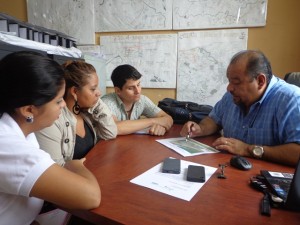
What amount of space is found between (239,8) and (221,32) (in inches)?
10.8

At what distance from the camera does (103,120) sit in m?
1.40

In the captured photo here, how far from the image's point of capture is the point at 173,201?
0.71 meters

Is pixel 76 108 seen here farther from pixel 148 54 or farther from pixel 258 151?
pixel 148 54

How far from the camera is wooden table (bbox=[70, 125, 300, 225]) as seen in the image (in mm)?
627

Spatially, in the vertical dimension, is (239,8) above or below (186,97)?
above

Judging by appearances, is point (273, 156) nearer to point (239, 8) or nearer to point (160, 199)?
point (160, 199)

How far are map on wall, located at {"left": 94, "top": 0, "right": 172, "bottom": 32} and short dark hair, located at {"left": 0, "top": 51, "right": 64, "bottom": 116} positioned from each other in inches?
82.8

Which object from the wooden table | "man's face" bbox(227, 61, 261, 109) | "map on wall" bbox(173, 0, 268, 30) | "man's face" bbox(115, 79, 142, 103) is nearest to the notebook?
the wooden table

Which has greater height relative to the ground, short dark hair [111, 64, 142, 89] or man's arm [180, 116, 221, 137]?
short dark hair [111, 64, 142, 89]

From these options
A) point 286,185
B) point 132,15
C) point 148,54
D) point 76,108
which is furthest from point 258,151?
point 132,15

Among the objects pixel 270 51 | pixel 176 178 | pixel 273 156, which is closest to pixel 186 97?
pixel 270 51

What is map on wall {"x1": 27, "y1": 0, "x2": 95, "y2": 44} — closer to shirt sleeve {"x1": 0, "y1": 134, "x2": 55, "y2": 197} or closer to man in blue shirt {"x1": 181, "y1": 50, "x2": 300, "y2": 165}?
man in blue shirt {"x1": 181, "y1": 50, "x2": 300, "y2": 165}

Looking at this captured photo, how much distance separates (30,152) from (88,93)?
66cm

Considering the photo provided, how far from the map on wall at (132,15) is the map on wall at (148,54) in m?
0.11
